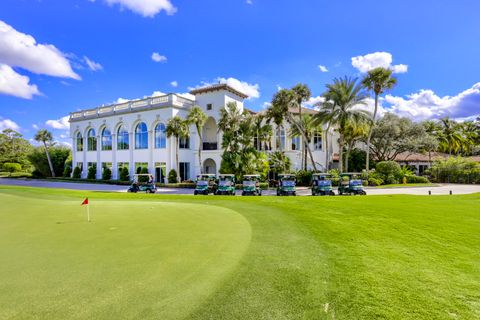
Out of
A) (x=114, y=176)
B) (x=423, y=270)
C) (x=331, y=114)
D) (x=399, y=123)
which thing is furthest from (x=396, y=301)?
(x=114, y=176)

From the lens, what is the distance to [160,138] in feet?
113

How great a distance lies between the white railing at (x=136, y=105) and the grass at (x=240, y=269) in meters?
26.5

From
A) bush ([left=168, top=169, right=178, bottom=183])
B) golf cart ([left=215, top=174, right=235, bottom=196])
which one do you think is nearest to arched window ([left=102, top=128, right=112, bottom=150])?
bush ([left=168, top=169, right=178, bottom=183])

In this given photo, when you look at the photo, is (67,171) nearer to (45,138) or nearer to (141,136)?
(45,138)

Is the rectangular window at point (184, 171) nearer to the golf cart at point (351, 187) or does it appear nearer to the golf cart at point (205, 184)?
the golf cart at point (205, 184)

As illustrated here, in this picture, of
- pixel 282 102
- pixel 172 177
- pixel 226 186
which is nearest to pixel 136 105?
pixel 172 177

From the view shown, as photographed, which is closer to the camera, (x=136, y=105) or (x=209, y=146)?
(x=136, y=105)

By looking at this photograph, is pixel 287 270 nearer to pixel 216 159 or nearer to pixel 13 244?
pixel 13 244

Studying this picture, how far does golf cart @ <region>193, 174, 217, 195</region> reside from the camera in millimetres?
21273

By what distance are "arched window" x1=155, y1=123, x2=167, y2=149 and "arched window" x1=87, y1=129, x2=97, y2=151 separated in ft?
45.1

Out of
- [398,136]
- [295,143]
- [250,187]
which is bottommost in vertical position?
[250,187]

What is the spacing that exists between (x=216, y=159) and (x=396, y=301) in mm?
30469

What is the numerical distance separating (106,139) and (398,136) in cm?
4196

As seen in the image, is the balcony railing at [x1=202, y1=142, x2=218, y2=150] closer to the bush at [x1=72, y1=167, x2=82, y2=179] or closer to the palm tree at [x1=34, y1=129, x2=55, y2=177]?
the bush at [x1=72, y1=167, x2=82, y2=179]
